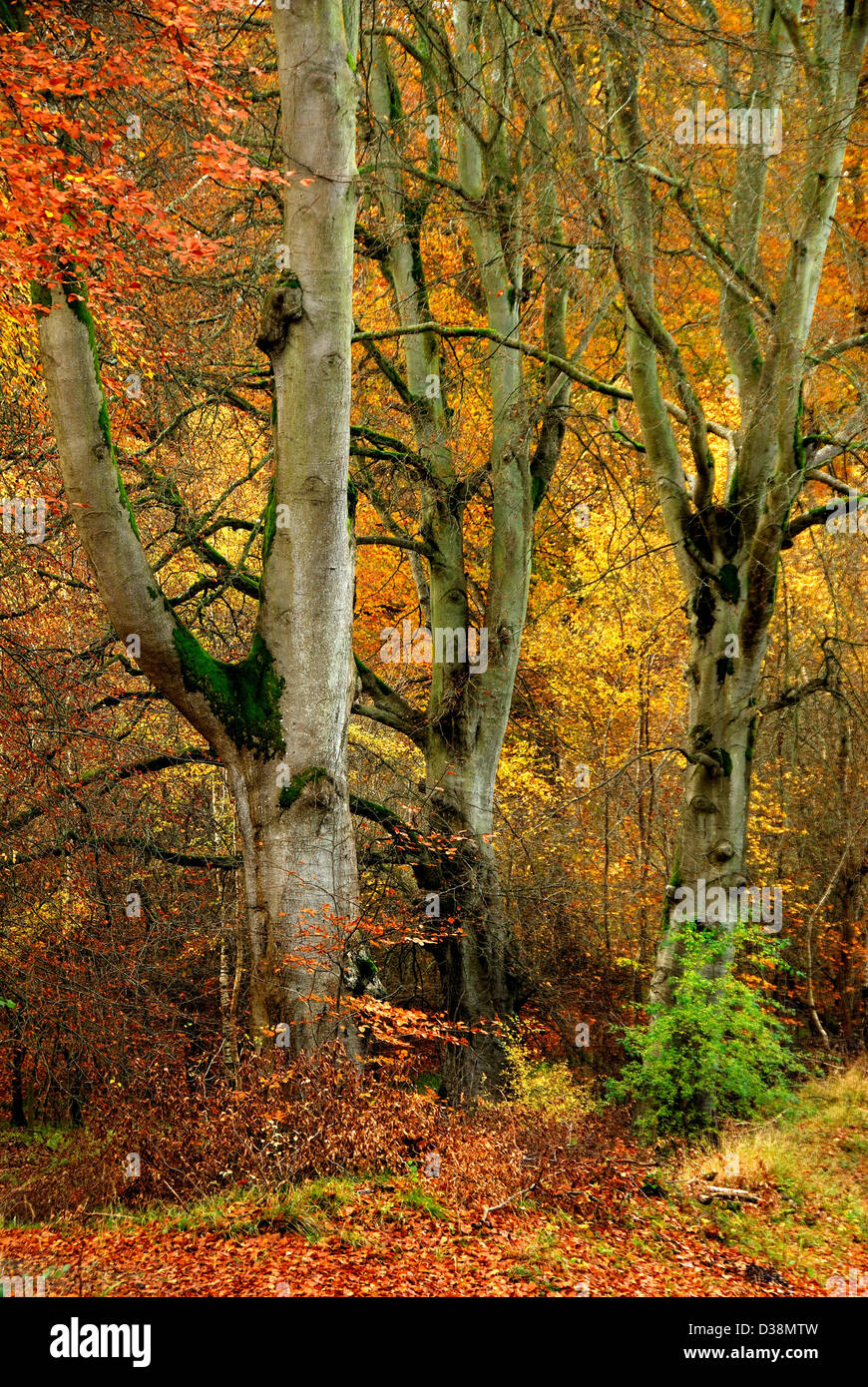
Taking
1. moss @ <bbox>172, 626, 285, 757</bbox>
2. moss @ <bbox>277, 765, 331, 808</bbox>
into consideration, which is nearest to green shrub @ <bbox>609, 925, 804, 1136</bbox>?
moss @ <bbox>277, 765, 331, 808</bbox>

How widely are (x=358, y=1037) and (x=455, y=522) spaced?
560 cm

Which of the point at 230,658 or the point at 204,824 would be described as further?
the point at 204,824

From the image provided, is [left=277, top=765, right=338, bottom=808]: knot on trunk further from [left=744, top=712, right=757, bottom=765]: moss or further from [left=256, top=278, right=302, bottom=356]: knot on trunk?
[left=744, top=712, right=757, bottom=765]: moss

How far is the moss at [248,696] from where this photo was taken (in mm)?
6199

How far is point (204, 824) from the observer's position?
34.9ft

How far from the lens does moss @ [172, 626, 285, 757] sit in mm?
6199

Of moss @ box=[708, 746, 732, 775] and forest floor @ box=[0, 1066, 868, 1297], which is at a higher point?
moss @ box=[708, 746, 732, 775]

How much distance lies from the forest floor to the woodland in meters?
0.03

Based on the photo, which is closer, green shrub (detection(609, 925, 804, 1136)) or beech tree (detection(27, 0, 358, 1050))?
beech tree (detection(27, 0, 358, 1050))

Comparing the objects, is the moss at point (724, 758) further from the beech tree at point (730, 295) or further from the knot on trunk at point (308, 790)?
the knot on trunk at point (308, 790)

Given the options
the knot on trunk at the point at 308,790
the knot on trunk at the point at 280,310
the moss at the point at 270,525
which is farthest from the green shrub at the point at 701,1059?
the knot on trunk at the point at 280,310
